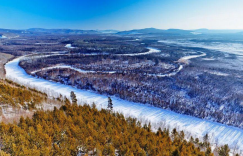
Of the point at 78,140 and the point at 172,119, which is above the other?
the point at 78,140

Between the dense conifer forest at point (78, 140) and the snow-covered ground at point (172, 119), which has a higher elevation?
the dense conifer forest at point (78, 140)

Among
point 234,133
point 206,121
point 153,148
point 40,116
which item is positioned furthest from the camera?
point 206,121

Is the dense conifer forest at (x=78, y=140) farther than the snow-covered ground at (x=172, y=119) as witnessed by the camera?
No

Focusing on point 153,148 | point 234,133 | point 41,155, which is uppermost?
point 41,155

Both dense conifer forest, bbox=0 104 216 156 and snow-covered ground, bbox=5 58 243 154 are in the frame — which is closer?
dense conifer forest, bbox=0 104 216 156

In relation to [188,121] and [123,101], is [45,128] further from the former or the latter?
[188,121]

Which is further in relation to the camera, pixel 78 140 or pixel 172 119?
pixel 172 119

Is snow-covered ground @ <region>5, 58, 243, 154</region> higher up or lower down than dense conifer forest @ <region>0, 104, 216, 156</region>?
lower down

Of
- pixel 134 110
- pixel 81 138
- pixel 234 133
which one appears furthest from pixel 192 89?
pixel 81 138

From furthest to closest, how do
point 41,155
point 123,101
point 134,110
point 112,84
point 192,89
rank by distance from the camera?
point 112,84, point 192,89, point 123,101, point 134,110, point 41,155

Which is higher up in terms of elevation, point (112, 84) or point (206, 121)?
point (112, 84)

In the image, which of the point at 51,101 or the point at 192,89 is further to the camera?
the point at 192,89
